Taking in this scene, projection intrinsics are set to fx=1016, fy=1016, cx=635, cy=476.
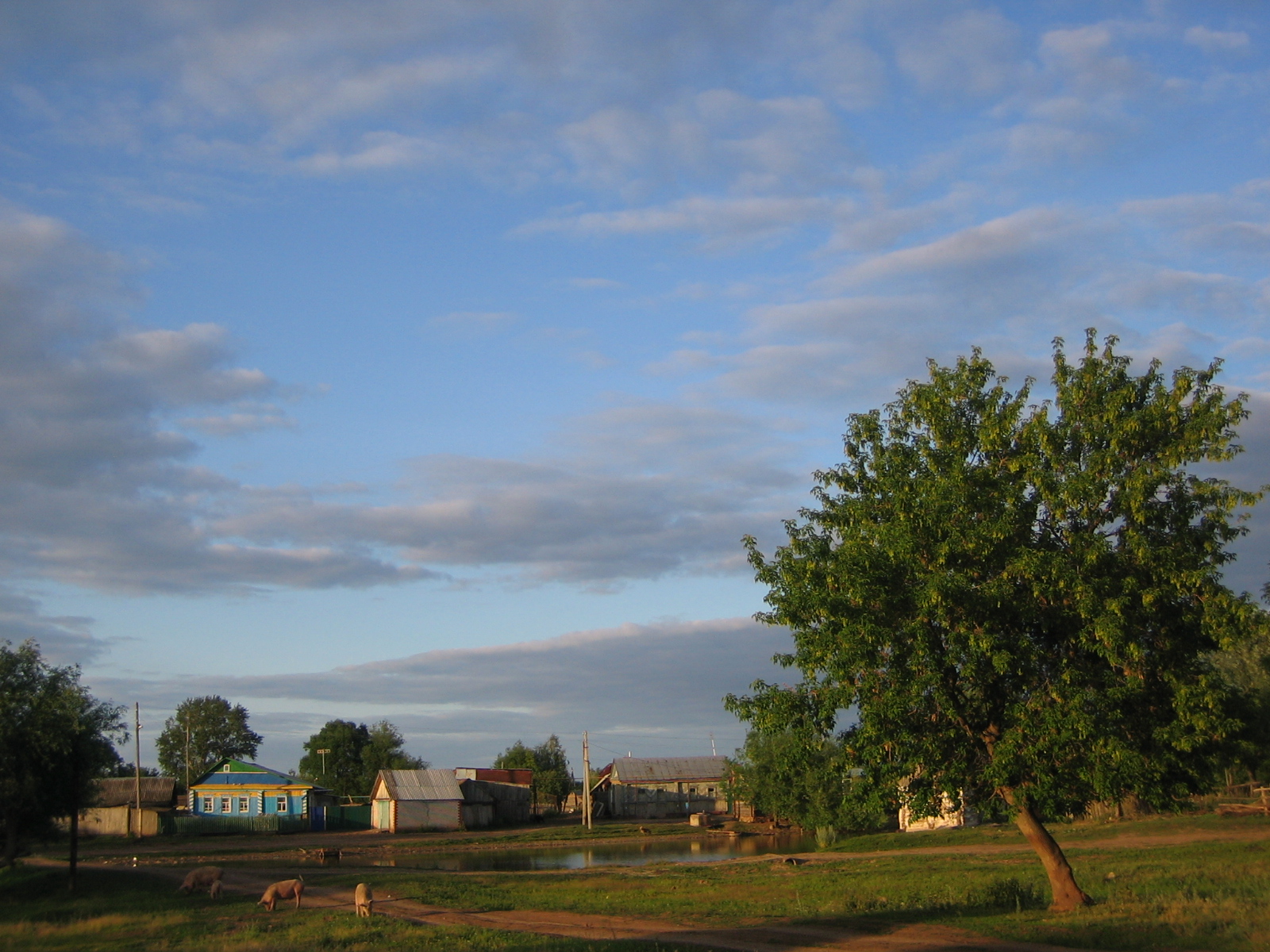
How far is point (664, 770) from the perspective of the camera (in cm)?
10494

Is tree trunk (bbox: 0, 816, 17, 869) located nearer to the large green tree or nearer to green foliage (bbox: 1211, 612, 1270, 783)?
the large green tree

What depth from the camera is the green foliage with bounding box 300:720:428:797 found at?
112m

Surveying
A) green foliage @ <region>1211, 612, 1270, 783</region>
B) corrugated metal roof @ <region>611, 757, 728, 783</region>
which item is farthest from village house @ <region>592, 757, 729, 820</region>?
green foliage @ <region>1211, 612, 1270, 783</region>

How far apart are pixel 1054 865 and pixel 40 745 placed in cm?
2662

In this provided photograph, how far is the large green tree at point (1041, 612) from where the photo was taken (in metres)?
18.6

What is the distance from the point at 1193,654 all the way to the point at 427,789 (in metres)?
66.5

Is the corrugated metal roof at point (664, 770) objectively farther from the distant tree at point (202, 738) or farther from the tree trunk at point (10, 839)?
the tree trunk at point (10, 839)

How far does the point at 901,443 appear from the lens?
21734mm

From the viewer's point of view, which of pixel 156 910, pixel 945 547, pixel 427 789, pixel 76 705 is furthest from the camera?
pixel 427 789

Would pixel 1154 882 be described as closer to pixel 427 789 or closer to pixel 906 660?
pixel 906 660

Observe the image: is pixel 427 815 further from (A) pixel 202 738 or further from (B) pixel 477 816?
(A) pixel 202 738

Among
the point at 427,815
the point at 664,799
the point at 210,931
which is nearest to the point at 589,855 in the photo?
the point at 427,815

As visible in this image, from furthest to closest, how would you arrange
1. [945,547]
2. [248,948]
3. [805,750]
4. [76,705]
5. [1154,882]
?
[76,705] < [1154,882] < [805,750] < [945,547] < [248,948]

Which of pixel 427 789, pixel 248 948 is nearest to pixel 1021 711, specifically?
pixel 248 948
